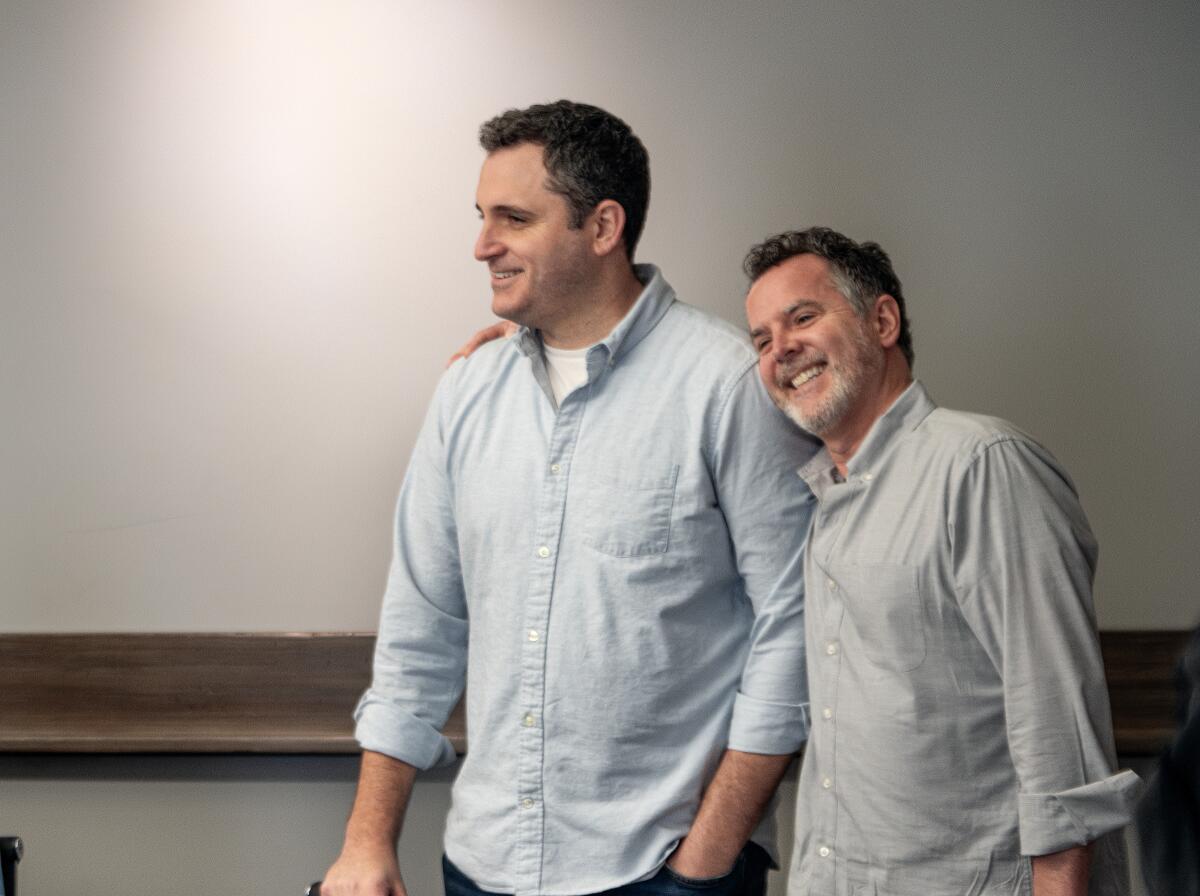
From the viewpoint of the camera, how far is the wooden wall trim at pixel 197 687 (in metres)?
2.62

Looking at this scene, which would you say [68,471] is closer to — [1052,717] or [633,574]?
[633,574]

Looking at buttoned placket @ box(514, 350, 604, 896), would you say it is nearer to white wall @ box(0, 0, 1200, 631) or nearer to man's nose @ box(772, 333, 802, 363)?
man's nose @ box(772, 333, 802, 363)

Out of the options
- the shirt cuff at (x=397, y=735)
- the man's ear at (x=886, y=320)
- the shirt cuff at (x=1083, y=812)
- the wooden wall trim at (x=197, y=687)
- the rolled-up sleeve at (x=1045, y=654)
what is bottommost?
the wooden wall trim at (x=197, y=687)

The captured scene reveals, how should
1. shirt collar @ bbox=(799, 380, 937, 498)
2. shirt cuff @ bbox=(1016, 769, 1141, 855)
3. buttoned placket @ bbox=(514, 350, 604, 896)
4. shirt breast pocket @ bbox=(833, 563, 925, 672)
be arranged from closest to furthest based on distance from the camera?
shirt cuff @ bbox=(1016, 769, 1141, 855), shirt breast pocket @ bbox=(833, 563, 925, 672), shirt collar @ bbox=(799, 380, 937, 498), buttoned placket @ bbox=(514, 350, 604, 896)

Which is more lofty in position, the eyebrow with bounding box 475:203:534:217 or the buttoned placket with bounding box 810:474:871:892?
the eyebrow with bounding box 475:203:534:217

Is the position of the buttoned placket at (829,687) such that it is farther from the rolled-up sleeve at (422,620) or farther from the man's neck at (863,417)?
the rolled-up sleeve at (422,620)

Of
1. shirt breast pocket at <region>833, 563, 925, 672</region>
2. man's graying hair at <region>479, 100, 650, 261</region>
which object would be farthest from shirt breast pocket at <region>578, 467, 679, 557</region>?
man's graying hair at <region>479, 100, 650, 261</region>

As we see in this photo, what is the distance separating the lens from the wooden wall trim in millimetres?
2617

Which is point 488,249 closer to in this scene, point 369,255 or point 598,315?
point 598,315

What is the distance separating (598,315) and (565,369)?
96mm

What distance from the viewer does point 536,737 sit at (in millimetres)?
1722

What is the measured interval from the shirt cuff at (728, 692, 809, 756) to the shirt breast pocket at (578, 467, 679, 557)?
0.79 ft

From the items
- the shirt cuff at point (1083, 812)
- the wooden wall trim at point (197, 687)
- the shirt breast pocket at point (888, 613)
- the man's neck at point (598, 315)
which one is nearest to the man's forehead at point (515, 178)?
the man's neck at point (598, 315)

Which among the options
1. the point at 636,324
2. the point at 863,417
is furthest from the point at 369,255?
the point at 863,417
